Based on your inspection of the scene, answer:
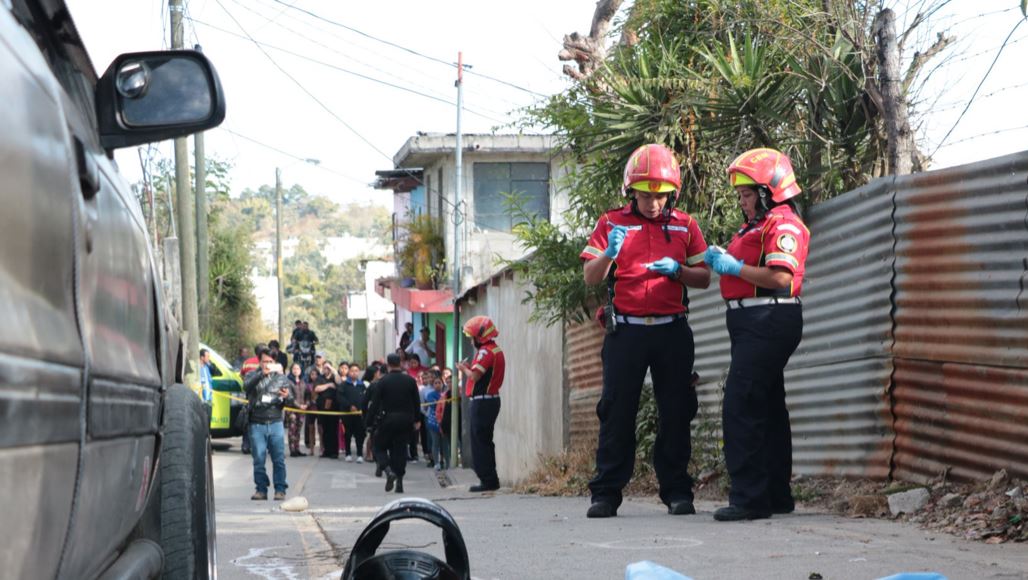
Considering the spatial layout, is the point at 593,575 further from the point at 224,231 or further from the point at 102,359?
the point at 224,231

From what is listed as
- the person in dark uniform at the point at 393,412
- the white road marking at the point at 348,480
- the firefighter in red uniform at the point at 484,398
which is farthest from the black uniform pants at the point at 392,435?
the firefighter in red uniform at the point at 484,398

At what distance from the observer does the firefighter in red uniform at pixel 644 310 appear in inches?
297

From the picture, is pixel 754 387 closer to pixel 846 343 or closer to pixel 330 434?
pixel 846 343

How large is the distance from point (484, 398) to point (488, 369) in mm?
363

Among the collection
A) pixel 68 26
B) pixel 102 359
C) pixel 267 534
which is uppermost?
pixel 68 26

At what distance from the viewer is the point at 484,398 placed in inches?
638

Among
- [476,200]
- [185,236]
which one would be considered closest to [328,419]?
[185,236]

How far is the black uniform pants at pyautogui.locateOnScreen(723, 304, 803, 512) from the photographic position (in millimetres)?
7012

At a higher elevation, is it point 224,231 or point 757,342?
point 224,231

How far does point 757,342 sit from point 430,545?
202cm

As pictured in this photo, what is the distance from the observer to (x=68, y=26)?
9.40ft

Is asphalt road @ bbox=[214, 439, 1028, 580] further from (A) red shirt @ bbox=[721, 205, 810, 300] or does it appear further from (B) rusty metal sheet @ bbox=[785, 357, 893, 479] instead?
(A) red shirt @ bbox=[721, 205, 810, 300]

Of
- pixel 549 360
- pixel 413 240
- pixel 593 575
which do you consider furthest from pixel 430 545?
pixel 413 240

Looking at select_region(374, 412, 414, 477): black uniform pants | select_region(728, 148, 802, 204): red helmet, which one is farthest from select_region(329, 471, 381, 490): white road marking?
select_region(728, 148, 802, 204): red helmet
